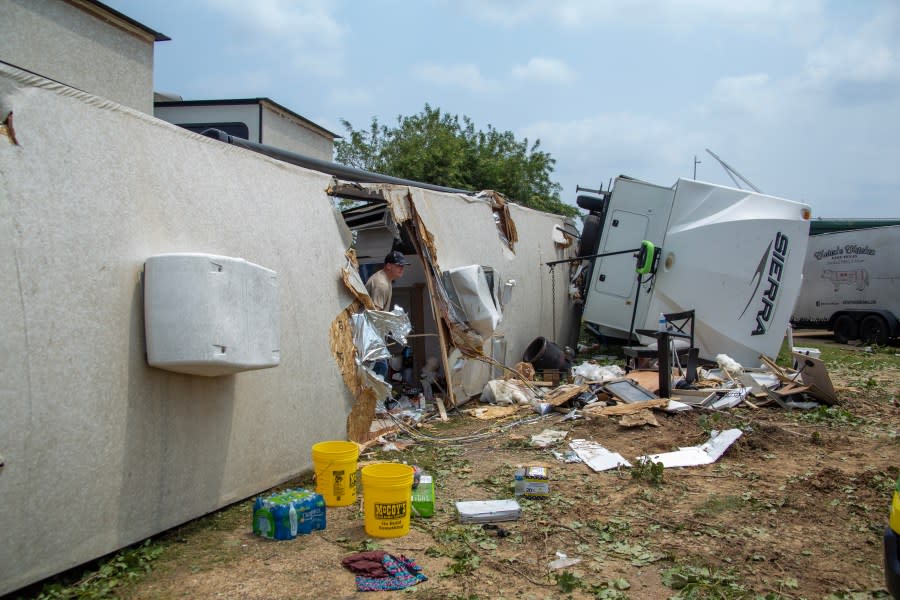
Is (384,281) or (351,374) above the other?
(384,281)

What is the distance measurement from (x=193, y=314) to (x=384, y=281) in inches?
139

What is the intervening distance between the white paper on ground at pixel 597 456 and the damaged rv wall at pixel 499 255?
228cm

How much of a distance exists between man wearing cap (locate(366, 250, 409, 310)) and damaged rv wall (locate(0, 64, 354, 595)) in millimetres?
1931

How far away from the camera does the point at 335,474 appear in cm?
491

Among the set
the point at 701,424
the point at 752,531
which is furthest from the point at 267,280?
the point at 701,424

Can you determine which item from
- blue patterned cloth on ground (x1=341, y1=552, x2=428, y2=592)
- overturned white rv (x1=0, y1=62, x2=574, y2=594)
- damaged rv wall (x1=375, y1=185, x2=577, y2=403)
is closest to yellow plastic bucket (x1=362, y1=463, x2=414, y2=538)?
blue patterned cloth on ground (x1=341, y1=552, x2=428, y2=592)

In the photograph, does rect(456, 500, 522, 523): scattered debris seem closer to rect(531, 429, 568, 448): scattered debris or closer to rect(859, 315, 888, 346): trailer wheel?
rect(531, 429, 568, 448): scattered debris

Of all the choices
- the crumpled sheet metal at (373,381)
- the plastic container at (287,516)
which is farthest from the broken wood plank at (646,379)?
the plastic container at (287,516)

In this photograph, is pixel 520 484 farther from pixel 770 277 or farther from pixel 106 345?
pixel 770 277

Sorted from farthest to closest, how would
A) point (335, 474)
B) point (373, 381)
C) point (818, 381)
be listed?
1. point (818, 381)
2. point (373, 381)
3. point (335, 474)

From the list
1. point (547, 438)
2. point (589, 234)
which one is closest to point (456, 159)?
point (589, 234)

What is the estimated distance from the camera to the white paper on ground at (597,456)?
6.04m

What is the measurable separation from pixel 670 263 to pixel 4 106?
32.4ft

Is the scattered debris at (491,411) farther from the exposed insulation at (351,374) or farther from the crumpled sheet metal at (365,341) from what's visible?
the crumpled sheet metal at (365,341)
